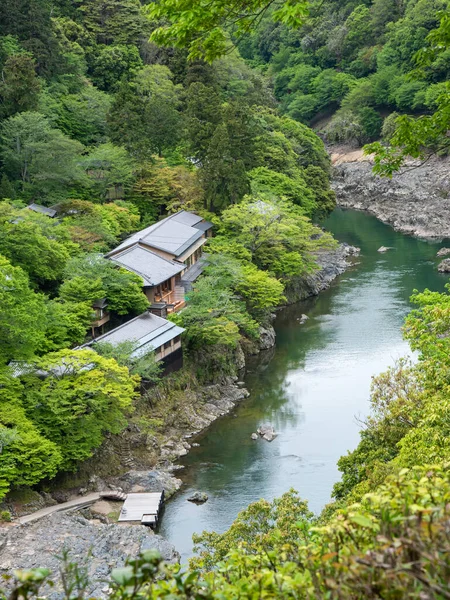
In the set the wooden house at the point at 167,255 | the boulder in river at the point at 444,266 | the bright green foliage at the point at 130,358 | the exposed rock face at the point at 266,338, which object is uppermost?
the bright green foliage at the point at 130,358

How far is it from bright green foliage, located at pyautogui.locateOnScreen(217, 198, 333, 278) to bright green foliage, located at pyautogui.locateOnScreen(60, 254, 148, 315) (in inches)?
304

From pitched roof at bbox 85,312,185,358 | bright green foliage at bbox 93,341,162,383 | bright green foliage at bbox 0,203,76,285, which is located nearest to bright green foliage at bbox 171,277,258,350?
pitched roof at bbox 85,312,185,358

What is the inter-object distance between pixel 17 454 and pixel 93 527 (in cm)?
216

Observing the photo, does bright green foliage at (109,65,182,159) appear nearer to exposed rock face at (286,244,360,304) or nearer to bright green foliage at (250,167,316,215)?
bright green foliage at (250,167,316,215)

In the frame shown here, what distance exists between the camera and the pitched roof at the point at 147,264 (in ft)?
76.8

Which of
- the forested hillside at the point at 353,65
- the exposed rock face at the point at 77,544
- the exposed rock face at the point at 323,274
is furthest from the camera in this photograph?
the forested hillside at the point at 353,65

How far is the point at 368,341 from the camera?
25.0m

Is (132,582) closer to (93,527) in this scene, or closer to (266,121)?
(93,527)

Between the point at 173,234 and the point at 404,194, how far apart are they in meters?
23.0

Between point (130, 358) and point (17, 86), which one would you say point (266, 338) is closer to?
point (130, 358)

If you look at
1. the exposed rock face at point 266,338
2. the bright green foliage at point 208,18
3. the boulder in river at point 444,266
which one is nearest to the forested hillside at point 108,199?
the exposed rock face at point 266,338

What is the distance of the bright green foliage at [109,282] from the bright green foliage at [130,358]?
7.61ft

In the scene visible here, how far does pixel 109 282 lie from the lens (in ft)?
70.6

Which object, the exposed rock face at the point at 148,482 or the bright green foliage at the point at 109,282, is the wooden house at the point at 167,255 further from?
the exposed rock face at the point at 148,482
